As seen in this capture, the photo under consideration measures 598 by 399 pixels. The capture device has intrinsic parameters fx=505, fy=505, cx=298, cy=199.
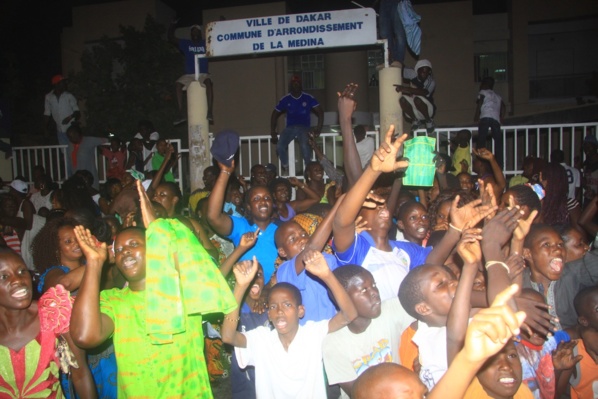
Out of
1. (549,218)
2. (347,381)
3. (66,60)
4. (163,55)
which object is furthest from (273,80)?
(347,381)

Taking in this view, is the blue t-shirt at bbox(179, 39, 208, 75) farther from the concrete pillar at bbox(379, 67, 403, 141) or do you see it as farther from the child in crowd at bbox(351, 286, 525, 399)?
the child in crowd at bbox(351, 286, 525, 399)

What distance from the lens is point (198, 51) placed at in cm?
862

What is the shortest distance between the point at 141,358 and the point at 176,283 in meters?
0.54

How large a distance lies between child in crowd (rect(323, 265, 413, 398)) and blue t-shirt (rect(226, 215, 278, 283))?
3.94 ft

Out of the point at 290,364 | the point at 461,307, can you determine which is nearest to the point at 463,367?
the point at 461,307

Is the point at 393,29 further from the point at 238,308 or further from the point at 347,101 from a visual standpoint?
the point at 238,308

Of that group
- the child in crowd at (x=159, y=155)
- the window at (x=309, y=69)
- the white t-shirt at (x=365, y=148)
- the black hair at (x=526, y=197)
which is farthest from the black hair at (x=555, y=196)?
the window at (x=309, y=69)

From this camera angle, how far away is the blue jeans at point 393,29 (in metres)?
7.48

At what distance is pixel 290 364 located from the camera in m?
3.19

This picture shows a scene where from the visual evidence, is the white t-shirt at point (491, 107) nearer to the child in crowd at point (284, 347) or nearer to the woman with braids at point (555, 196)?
the woman with braids at point (555, 196)

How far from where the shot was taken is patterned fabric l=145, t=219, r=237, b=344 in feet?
8.41

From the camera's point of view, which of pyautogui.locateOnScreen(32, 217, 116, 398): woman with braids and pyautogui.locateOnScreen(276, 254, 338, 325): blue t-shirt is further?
pyautogui.locateOnScreen(276, 254, 338, 325): blue t-shirt

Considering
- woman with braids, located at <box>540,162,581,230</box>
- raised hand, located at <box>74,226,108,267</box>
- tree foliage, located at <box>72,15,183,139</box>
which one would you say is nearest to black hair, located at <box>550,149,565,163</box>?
woman with braids, located at <box>540,162,581,230</box>

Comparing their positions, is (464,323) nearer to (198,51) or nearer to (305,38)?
(305,38)
